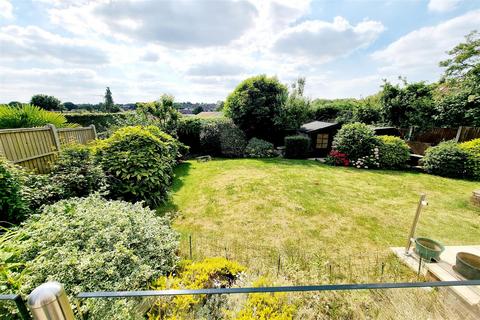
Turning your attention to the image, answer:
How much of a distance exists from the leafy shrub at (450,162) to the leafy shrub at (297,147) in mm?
5432

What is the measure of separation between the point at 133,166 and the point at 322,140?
35.6 ft

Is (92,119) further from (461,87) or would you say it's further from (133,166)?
(461,87)

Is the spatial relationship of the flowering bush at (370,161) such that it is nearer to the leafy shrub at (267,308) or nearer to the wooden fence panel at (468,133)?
the wooden fence panel at (468,133)

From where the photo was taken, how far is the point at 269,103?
1286cm

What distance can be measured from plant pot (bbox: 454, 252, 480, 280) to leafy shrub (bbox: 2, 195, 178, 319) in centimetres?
380

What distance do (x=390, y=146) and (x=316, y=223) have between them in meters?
7.53

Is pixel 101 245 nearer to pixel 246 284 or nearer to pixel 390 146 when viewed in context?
pixel 246 284

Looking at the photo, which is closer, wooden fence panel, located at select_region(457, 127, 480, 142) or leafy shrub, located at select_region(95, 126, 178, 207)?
leafy shrub, located at select_region(95, 126, 178, 207)

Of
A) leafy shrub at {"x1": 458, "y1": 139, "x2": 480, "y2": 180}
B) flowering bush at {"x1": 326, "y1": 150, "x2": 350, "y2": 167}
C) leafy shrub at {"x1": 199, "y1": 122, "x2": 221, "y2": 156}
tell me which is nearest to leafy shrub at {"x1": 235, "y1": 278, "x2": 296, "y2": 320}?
flowering bush at {"x1": 326, "y1": 150, "x2": 350, "y2": 167}

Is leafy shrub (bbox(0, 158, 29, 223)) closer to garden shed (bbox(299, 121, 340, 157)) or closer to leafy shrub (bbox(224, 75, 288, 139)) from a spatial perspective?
leafy shrub (bbox(224, 75, 288, 139))

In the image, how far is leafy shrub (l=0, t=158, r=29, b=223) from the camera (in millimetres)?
2836

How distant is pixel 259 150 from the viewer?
39.7 feet

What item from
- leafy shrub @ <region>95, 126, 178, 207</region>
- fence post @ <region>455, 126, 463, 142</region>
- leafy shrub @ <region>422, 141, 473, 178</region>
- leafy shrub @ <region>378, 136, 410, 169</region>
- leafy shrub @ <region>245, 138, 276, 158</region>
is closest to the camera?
leafy shrub @ <region>95, 126, 178, 207</region>

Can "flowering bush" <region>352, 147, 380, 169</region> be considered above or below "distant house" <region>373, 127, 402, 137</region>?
below
